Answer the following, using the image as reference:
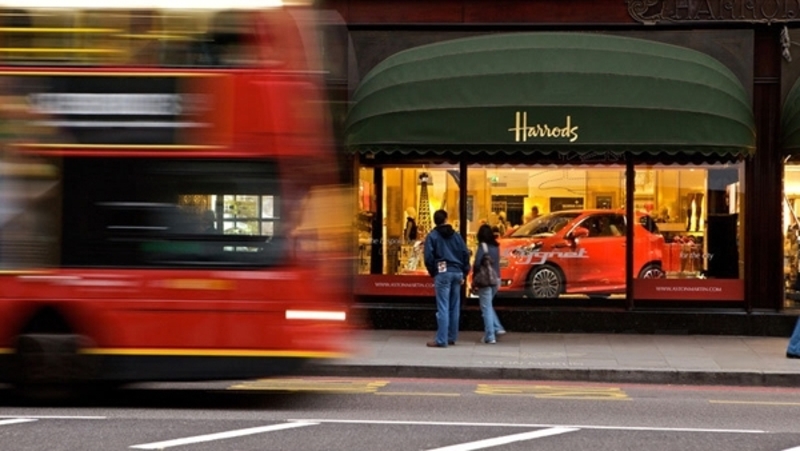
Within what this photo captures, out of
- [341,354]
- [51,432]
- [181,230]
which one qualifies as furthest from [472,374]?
[51,432]

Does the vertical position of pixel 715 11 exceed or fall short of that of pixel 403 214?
it exceeds it

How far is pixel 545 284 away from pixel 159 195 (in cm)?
918

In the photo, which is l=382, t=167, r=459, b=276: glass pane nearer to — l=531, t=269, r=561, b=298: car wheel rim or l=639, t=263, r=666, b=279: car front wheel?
l=531, t=269, r=561, b=298: car wheel rim

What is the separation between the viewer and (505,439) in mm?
9484

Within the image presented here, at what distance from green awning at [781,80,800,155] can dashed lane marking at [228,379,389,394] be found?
24.2 ft

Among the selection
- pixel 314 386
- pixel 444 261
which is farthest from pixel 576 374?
pixel 314 386

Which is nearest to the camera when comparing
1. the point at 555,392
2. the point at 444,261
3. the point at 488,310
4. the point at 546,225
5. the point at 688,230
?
the point at 555,392

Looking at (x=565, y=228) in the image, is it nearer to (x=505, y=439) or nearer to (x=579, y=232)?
(x=579, y=232)

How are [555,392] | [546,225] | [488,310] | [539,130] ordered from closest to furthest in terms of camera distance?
[555,392], [488,310], [539,130], [546,225]

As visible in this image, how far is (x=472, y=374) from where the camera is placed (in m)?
14.8

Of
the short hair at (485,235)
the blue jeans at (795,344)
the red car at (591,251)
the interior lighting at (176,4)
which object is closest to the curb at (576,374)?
the blue jeans at (795,344)

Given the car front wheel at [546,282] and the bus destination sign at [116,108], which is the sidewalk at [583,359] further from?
the bus destination sign at [116,108]

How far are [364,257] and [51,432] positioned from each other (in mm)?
9831

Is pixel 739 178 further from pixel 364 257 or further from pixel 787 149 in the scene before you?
pixel 364 257
